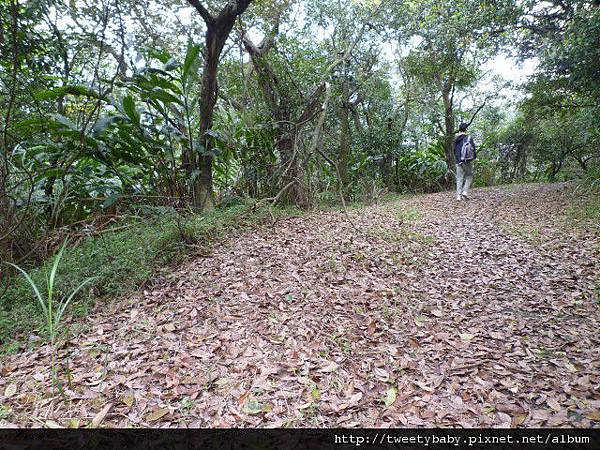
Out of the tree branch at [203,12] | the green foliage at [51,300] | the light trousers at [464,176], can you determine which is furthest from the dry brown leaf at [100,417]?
the light trousers at [464,176]

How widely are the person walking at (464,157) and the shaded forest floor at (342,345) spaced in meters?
3.29

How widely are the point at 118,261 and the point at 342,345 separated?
2.59 m

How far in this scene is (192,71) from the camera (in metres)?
4.29

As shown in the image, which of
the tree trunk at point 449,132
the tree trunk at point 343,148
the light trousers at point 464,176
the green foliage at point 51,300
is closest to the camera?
the green foliage at point 51,300

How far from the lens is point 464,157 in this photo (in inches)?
280

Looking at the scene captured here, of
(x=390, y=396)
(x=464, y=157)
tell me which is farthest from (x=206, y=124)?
(x=464, y=157)

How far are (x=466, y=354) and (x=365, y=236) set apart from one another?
245cm

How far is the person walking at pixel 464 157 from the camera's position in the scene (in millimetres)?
7101

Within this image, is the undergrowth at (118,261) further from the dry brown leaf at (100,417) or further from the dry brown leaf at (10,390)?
the dry brown leaf at (100,417)

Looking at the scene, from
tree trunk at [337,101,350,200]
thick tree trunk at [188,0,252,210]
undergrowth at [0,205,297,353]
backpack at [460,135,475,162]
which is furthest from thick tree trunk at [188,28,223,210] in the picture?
backpack at [460,135,475,162]

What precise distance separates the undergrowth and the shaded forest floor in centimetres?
22

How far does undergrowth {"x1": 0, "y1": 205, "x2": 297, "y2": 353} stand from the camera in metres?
2.92

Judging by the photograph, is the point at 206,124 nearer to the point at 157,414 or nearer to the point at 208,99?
the point at 208,99

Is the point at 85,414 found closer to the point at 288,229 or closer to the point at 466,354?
the point at 466,354
